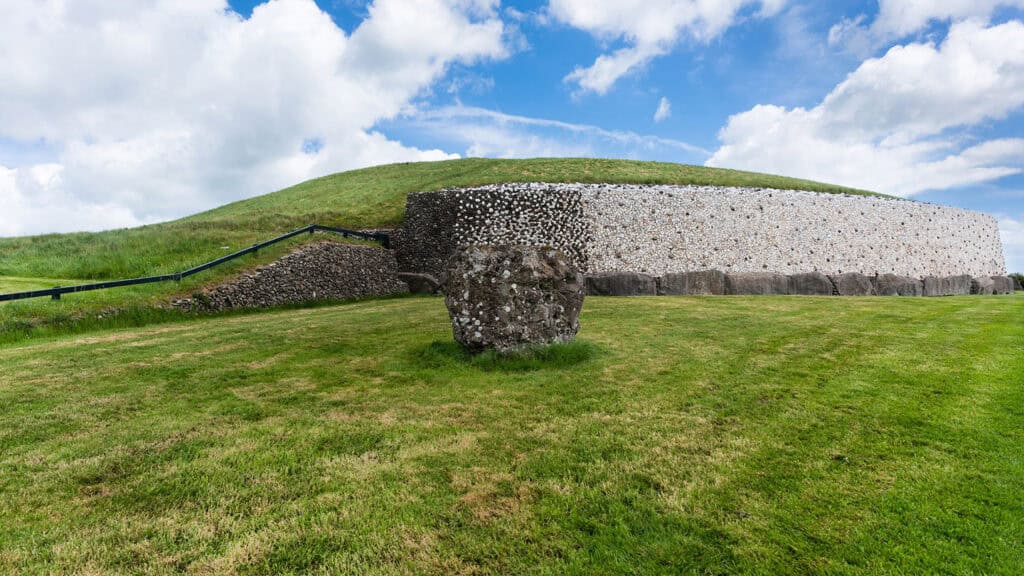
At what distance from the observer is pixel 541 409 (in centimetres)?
582

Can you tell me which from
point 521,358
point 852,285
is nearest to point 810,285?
point 852,285

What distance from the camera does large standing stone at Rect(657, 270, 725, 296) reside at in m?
19.8

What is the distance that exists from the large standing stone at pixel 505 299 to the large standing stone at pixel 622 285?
1202 centimetres

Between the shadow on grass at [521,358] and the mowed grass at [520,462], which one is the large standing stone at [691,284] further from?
the shadow on grass at [521,358]

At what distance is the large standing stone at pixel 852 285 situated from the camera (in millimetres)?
21391

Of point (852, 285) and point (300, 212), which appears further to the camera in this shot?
point (300, 212)

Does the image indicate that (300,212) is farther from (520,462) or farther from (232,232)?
(520,462)

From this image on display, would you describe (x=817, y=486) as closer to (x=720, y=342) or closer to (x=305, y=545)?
(x=305, y=545)

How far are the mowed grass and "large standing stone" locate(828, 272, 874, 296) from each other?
1424 centimetres

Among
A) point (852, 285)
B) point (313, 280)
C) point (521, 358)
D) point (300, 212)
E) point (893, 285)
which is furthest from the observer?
point (300, 212)

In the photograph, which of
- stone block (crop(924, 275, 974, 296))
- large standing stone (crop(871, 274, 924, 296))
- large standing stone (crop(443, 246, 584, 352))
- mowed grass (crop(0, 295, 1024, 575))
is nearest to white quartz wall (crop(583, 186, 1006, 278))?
stone block (crop(924, 275, 974, 296))

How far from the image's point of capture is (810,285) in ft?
69.0

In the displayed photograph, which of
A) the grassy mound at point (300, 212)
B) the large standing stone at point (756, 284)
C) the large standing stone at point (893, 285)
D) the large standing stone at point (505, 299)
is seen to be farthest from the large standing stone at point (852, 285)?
the large standing stone at point (505, 299)

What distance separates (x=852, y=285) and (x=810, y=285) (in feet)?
7.19
